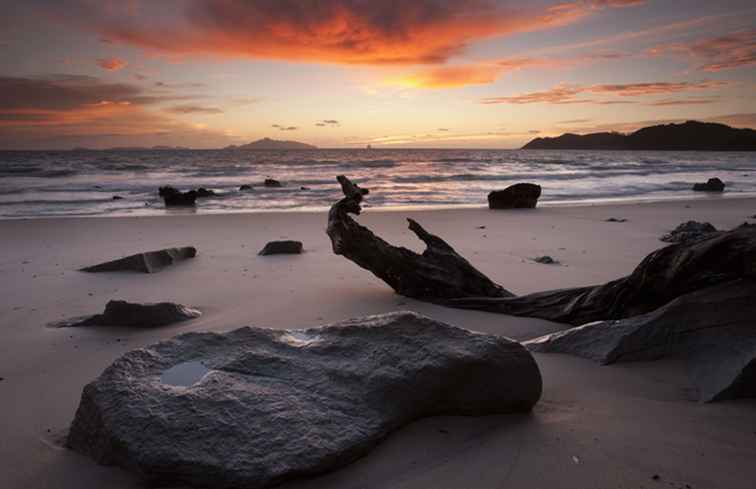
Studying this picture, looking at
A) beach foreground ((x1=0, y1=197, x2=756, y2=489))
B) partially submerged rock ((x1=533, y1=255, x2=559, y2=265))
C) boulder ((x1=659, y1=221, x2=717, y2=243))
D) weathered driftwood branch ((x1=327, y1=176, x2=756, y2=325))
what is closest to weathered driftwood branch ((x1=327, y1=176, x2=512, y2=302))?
weathered driftwood branch ((x1=327, y1=176, x2=756, y2=325))

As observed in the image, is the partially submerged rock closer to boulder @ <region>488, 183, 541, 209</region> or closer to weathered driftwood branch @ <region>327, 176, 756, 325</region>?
weathered driftwood branch @ <region>327, 176, 756, 325</region>

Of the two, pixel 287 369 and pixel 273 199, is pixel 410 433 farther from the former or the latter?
pixel 273 199

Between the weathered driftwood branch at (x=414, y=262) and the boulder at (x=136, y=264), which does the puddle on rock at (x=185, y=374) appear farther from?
the boulder at (x=136, y=264)

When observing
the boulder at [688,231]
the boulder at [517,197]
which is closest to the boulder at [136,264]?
the boulder at [688,231]

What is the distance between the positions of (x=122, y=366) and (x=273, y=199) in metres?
19.1

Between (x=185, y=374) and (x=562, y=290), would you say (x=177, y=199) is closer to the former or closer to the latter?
(x=562, y=290)

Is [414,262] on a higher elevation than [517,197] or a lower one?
higher

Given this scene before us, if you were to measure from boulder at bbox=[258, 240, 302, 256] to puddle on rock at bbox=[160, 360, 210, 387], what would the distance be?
518 cm

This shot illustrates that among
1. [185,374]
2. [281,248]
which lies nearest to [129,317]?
[185,374]

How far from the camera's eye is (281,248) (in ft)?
25.8

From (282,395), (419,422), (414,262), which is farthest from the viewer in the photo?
(414,262)

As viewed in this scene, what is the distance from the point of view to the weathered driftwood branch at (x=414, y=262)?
16.9 ft

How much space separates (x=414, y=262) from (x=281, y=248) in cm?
315

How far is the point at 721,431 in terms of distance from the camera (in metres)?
2.36
